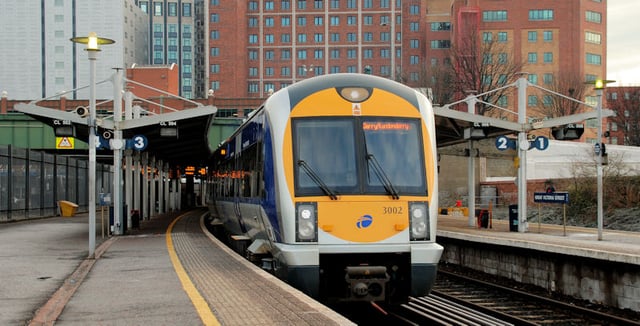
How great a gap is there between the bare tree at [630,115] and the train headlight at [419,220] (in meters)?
71.1

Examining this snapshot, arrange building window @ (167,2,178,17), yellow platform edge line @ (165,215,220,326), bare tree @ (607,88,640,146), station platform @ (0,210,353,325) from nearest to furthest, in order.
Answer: yellow platform edge line @ (165,215,220,326)
station platform @ (0,210,353,325)
bare tree @ (607,88,640,146)
building window @ (167,2,178,17)

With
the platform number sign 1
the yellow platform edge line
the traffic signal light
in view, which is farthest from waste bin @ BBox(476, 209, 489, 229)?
the yellow platform edge line

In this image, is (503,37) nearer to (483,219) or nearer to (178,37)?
(483,219)

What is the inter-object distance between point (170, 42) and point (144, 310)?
145 meters

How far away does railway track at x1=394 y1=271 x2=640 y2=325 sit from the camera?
12320 millimetres

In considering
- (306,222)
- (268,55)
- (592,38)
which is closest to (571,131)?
(306,222)

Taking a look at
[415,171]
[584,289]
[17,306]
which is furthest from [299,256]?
[584,289]

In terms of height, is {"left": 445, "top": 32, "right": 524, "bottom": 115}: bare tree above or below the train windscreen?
above

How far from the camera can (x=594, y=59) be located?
90.9 m

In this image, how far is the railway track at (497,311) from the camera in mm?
12320

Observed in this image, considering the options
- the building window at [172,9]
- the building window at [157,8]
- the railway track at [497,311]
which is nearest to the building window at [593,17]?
the railway track at [497,311]

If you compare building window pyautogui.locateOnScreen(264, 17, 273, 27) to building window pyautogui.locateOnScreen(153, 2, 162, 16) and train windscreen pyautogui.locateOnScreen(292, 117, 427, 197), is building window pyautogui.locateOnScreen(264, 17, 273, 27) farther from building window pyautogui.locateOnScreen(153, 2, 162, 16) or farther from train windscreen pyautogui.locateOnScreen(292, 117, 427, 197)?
train windscreen pyautogui.locateOnScreen(292, 117, 427, 197)

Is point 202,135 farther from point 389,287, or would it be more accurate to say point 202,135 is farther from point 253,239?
point 389,287

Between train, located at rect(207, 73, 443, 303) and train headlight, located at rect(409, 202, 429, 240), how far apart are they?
0.01 meters
